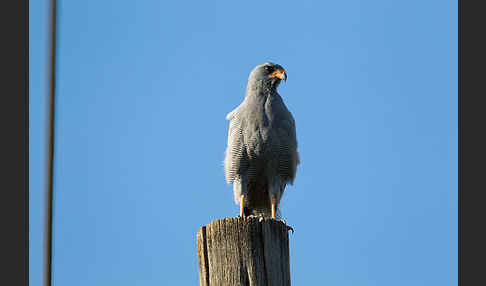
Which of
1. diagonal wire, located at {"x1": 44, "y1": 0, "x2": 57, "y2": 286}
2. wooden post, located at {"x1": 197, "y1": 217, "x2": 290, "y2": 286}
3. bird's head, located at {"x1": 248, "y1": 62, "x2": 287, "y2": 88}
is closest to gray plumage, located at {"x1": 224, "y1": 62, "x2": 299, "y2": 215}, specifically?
bird's head, located at {"x1": 248, "y1": 62, "x2": 287, "y2": 88}

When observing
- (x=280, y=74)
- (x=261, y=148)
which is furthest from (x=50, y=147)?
(x=280, y=74)

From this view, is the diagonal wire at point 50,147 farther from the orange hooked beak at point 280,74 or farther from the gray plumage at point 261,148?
the orange hooked beak at point 280,74

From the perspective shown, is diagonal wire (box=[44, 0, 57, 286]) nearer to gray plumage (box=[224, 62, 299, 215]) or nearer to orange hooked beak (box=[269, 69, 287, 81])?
gray plumage (box=[224, 62, 299, 215])

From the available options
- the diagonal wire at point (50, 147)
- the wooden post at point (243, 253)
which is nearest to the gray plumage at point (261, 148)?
the wooden post at point (243, 253)

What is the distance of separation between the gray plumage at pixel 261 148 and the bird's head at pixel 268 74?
334mm

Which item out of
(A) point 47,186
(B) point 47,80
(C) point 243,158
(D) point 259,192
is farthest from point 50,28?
(D) point 259,192

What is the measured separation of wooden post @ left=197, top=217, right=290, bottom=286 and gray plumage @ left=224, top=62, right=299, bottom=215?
2.96 metres

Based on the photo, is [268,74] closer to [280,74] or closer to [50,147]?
[280,74]

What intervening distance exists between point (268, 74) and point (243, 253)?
4.43m

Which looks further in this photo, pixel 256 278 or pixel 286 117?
pixel 286 117

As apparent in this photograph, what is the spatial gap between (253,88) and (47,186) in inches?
233

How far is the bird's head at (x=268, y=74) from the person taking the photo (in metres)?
7.84

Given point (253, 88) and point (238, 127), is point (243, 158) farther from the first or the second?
point (253, 88)

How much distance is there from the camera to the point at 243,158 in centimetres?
702
